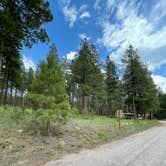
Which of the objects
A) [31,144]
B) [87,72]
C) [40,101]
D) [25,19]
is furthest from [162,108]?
[25,19]

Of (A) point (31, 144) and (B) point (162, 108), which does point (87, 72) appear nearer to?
(A) point (31, 144)

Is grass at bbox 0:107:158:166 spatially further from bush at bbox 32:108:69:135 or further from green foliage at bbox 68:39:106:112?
green foliage at bbox 68:39:106:112

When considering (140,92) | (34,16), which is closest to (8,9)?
(34,16)

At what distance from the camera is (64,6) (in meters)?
11.3

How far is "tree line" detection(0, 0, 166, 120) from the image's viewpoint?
7.25 meters

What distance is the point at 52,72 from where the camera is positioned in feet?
37.8

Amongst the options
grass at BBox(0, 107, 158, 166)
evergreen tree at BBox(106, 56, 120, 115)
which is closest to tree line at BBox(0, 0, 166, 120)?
evergreen tree at BBox(106, 56, 120, 115)

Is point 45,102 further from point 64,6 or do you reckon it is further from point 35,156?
point 64,6

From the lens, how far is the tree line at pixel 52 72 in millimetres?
7250

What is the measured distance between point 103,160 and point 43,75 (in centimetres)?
608

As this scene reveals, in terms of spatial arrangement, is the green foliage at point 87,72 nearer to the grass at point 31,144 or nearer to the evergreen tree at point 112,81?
the evergreen tree at point 112,81

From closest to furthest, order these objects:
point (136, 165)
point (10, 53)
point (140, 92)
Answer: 1. point (136, 165)
2. point (10, 53)
3. point (140, 92)

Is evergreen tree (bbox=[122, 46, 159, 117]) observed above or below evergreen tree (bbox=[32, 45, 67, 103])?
above

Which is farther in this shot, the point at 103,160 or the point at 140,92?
the point at 140,92
